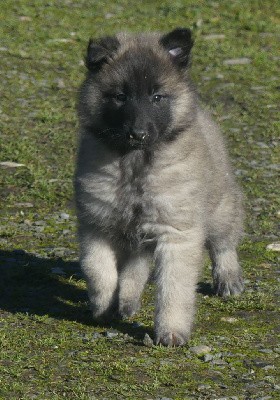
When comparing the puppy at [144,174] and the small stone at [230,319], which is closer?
the puppy at [144,174]

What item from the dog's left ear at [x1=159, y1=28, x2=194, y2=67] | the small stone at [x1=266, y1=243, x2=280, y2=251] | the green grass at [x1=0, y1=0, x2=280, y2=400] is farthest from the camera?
the small stone at [x1=266, y1=243, x2=280, y2=251]

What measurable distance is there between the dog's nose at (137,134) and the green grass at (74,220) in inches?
43.6

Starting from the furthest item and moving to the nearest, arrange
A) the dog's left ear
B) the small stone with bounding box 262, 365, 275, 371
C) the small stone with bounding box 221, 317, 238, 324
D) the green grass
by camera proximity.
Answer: the small stone with bounding box 221, 317, 238, 324 < the dog's left ear < the small stone with bounding box 262, 365, 275, 371 < the green grass

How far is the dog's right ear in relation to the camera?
19.8 ft

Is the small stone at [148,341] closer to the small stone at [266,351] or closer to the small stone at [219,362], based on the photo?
the small stone at [219,362]

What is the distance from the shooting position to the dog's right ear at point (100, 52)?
19.8ft

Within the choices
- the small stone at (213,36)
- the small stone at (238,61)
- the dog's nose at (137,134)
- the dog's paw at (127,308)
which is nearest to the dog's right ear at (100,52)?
the dog's nose at (137,134)

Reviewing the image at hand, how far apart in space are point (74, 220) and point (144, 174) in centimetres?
226

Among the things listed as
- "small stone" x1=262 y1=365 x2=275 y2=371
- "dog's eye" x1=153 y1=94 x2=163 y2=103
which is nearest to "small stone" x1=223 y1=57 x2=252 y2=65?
"dog's eye" x1=153 y1=94 x2=163 y2=103

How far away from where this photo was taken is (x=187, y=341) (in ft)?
19.3

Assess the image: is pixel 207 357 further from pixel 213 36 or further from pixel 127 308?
pixel 213 36

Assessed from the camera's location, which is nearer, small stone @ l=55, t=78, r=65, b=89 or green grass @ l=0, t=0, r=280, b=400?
green grass @ l=0, t=0, r=280, b=400

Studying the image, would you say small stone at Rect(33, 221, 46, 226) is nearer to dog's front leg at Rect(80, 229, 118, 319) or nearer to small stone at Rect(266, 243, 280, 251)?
small stone at Rect(266, 243, 280, 251)

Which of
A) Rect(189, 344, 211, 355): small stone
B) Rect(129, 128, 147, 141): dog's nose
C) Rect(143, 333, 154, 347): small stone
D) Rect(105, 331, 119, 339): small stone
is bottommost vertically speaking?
Rect(105, 331, 119, 339): small stone
